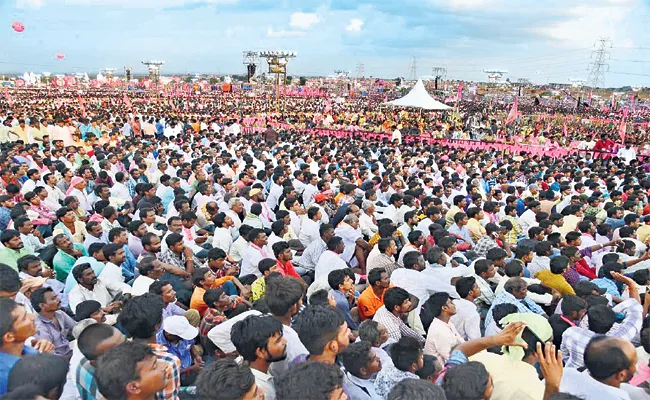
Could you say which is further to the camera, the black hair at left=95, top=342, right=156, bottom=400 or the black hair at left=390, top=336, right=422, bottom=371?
the black hair at left=390, top=336, right=422, bottom=371

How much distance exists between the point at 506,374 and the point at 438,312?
2.83 feet

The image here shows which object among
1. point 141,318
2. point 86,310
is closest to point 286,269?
point 86,310

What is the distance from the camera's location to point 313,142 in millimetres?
14477

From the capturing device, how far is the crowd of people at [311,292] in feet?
7.64

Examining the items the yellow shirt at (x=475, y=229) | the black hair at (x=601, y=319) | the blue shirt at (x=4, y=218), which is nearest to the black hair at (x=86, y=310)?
the blue shirt at (x=4, y=218)

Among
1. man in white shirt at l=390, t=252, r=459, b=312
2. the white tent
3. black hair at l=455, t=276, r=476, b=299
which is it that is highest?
the white tent

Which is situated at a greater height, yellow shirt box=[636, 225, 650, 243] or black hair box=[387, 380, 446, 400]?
black hair box=[387, 380, 446, 400]

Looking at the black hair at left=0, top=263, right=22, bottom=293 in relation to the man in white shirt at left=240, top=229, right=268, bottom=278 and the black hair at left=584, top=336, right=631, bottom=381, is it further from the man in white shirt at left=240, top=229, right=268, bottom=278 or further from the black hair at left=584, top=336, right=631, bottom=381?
the black hair at left=584, top=336, right=631, bottom=381

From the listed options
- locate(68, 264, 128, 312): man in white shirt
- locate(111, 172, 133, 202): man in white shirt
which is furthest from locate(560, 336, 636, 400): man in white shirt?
locate(111, 172, 133, 202): man in white shirt

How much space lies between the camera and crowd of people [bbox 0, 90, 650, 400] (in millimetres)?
2330

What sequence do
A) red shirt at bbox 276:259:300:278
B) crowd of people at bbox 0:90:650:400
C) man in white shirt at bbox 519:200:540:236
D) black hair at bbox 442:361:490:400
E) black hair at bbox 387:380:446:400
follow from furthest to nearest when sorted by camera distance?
man in white shirt at bbox 519:200:540:236, red shirt at bbox 276:259:300:278, crowd of people at bbox 0:90:650:400, black hair at bbox 442:361:490:400, black hair at bbox 387:380:446:400

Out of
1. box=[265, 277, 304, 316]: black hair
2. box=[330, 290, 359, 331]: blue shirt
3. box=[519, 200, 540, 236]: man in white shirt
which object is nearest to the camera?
box=[265, 277, 304, 316]: black hair

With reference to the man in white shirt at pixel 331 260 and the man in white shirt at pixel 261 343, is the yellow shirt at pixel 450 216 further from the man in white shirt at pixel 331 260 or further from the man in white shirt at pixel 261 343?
the man in white shirt at pixel 261 343

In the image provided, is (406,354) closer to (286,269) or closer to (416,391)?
(416,391)
